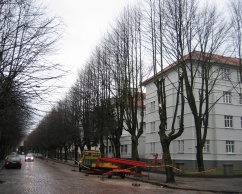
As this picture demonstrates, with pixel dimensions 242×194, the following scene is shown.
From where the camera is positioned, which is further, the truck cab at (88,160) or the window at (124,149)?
the window at (124,149)

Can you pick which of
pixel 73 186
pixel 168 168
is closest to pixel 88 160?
pixel 168 168

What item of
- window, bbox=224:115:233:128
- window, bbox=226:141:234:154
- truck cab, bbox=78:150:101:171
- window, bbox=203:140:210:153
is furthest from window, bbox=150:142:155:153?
truck cab, bbox=78:150:101:171

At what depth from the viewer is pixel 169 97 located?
3981 centimetres

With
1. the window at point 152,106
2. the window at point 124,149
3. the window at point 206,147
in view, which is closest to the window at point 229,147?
the window at point 206,147

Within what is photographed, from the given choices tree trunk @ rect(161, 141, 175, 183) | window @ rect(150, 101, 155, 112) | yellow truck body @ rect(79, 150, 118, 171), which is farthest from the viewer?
window @ rect(150, 101, 155, 112)

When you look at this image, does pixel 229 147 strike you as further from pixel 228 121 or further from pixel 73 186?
pixel 73 186

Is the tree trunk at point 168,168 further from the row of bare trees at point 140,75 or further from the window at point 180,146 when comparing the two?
the window at point 180,146

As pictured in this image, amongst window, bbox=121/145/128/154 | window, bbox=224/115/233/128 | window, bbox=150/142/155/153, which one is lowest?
window, bbox=121/145/128/154

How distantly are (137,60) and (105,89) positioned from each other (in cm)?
622

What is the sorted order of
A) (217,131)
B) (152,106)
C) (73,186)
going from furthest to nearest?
1. (152,106)
2. (217,131)
3. (73,186)

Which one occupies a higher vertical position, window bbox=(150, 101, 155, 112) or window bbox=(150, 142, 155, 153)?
window bbox=(150, 101, 155, 112)

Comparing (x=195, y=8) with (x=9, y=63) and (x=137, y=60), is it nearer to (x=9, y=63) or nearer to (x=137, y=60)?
(x=137, y=60)

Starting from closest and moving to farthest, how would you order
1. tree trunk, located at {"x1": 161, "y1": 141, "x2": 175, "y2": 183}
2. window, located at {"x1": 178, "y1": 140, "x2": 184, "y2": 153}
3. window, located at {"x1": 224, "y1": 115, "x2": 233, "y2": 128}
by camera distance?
tree trunk, located at {"x1": 161, "y1": 141, "x2": 175, "y2": 183} → window, located at {"x1": 178, "y1": 140, "x2": 184, "y2": 153} → window, located at {"x1": 224, "y1": 115, "x2": 233, "y2": 128}

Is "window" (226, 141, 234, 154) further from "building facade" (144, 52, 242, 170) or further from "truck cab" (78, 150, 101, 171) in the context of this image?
"truck cab" (78, 150, 101, 171)
